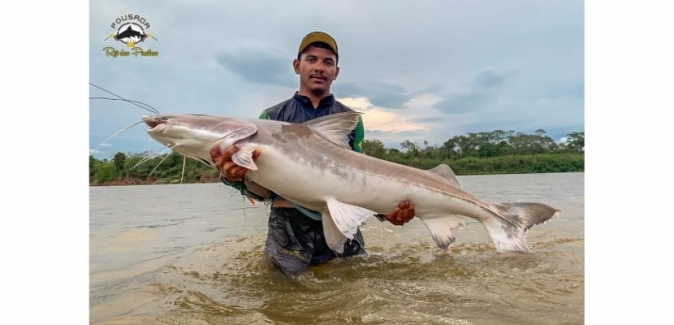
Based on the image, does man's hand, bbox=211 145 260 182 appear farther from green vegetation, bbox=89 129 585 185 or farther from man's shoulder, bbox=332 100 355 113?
man's shoulder, bbox=332 100 355 113

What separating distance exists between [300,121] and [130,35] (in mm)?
1758

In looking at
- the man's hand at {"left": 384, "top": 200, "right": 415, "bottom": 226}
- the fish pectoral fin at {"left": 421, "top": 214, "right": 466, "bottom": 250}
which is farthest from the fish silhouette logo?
the fish pectoral fin at {"left": 421, "top": 214, "right": 466, "bottom": 250}

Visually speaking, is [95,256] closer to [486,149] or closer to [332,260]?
[332,260]

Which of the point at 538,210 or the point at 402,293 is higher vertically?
the point at 538,210

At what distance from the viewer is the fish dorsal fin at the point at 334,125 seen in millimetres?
2867

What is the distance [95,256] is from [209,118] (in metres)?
2.55

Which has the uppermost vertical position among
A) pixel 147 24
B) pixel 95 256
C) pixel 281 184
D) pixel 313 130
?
pixel 147 24

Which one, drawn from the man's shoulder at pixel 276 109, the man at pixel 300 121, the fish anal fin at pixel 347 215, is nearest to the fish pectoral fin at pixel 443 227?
the man at pixel 300 121

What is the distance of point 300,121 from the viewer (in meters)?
3.52

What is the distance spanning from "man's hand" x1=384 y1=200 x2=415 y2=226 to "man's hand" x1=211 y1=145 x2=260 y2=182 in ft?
3.36

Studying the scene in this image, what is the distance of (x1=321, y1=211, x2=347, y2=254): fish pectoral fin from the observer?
297 cm

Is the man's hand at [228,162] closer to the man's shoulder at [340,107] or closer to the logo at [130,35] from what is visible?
the man's shoulder at [340,107]
